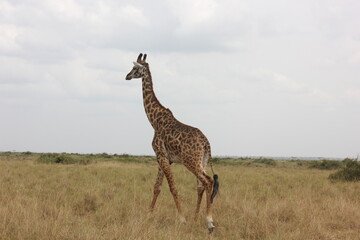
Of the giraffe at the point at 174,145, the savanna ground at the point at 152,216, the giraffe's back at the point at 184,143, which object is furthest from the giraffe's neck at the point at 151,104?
the savanna ground at the point at 152,216

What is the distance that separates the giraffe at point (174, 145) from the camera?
6445 millimetres

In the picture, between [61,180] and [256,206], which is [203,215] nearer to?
[256,206]

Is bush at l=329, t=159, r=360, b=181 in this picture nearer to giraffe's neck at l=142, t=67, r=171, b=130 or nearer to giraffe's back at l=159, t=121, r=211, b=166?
giraffe's back at l=159, t=121, r=211, b=166

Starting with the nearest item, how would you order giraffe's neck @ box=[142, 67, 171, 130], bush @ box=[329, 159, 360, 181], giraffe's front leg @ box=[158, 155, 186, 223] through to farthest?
1. giraffe's front leg @ box=[158, 155, 186, 223]
2. giraffe's neck @ box=[142, 67, 171, 130]
3. bush @ box=[329, 159, 360, 181]

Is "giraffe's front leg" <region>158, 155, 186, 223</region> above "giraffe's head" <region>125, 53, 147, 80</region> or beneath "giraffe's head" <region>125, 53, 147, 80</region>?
beneath

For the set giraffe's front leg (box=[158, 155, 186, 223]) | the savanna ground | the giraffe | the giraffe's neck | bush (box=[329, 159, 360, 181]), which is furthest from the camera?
bush (box=[329, 159, 360, 181])

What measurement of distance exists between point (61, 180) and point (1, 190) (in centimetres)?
271

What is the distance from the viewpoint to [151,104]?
759 cm

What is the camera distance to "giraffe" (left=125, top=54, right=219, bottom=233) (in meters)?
6.45

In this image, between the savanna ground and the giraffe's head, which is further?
the giraffe's head

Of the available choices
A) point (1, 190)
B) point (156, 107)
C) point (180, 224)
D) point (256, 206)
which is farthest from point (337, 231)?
point (1, 190)

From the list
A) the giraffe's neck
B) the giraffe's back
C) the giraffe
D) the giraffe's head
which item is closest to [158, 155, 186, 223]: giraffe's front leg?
the giraffe

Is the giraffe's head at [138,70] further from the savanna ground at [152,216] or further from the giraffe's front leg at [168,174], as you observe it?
the savanna ground at [152,216]

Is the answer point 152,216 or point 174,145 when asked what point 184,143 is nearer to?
point 174,145
